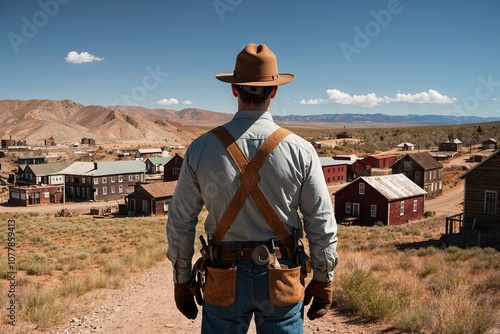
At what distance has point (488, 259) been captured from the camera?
14477mm

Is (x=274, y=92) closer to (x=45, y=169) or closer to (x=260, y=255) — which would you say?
(x=260, y=255)

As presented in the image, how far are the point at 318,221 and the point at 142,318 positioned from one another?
19.1 ft

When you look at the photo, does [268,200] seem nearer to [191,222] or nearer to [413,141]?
[191,222]

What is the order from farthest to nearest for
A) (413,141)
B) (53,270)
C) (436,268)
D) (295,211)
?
(413,141)
(53,270)
(436,268)
(295,211)

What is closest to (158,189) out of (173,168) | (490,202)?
(173,168)

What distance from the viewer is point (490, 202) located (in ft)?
73.8

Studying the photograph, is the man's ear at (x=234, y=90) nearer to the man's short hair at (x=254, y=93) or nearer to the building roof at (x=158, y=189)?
the man's short hair at (x=254, y=93)

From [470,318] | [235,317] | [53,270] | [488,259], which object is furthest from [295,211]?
[488,259]

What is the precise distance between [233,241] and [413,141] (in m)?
117

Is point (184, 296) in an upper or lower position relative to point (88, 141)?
upper

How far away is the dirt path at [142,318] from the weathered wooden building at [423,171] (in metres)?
45.3

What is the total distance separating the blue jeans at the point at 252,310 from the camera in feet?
9.52

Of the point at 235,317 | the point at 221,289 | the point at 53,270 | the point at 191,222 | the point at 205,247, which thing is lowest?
the point at 53,270

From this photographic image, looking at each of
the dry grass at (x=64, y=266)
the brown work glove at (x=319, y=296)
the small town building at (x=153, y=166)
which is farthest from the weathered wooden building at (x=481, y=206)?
the small town building at (x=153, y=166)
